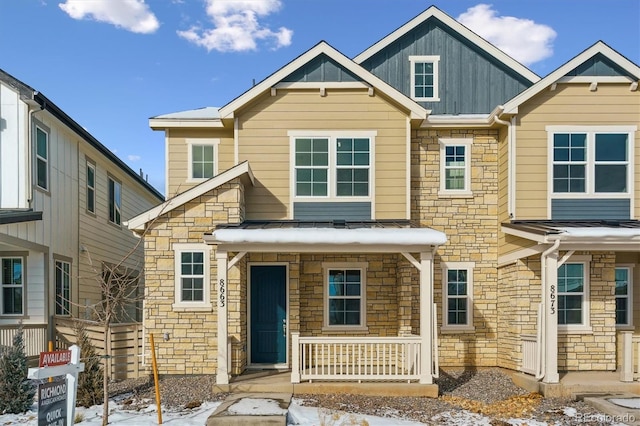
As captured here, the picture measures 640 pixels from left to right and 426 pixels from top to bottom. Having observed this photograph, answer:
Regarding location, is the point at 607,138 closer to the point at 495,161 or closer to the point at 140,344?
the point at 495,161

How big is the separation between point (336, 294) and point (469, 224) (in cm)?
355

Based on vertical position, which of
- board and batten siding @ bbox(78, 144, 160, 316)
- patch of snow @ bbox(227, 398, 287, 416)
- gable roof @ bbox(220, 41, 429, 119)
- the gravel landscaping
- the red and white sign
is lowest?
the gravel landscaping

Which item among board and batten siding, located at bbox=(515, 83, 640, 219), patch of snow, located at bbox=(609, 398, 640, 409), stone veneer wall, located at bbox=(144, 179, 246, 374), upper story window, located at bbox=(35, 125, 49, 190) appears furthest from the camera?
upper story window, located at bbox=(35, 125, 49, 190)

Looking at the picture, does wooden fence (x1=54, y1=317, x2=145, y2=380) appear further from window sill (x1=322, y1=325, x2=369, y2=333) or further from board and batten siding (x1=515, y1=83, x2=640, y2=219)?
board and batten siding (x1=515, y1=83, x2=640, y2=219)

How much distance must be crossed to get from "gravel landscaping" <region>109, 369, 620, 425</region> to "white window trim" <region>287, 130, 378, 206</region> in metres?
4.20

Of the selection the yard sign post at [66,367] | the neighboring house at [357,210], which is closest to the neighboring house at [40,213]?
the neighboring house at [357,210]

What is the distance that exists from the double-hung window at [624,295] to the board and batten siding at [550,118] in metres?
2.39

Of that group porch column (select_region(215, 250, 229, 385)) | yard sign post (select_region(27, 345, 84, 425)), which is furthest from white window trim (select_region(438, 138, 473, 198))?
yard sign post (select_region(27, 345, 84, 425))

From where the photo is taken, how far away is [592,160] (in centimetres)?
1173

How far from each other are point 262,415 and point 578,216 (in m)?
8.21

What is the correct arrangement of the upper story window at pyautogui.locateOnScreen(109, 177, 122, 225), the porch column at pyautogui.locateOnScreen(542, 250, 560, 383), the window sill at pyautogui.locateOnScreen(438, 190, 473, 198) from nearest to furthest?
the porch column at pyautogui.locateOnScreen(542, 250, 560, 383) → the window sill at pyautogui.locateOnScreen(438, 190, 473, 198) → the upper story window at pyautogui.locateOnScreen(109, 177, 122, 225)

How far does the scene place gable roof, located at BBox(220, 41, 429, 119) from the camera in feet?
38.6

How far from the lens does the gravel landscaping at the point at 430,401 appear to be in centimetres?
855

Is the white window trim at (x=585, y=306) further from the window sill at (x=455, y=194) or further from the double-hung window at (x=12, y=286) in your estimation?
the double-hung window at (x=12, y=286)
